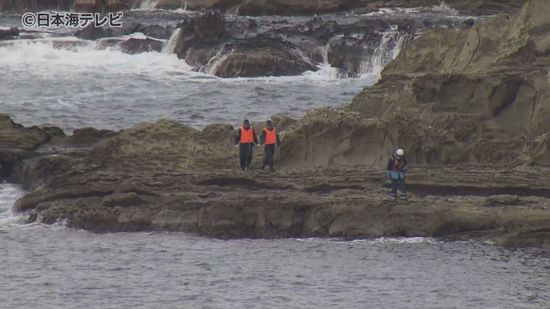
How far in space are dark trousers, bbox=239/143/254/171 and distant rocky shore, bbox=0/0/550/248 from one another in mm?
410

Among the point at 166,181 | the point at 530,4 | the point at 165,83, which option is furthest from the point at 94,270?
the point at 165,83

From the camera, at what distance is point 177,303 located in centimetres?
2412

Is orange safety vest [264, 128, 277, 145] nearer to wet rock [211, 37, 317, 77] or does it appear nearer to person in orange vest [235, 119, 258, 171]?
person in orange vest [235, 119, 258, 171]

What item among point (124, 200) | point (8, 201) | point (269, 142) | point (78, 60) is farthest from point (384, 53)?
point (124, 200)

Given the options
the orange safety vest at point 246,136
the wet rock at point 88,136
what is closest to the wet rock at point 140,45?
the wet rock at point 88,136

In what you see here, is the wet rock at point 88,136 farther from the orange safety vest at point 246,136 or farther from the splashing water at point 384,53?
the splashing water at point 384,53

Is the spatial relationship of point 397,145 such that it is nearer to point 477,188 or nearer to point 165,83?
point 477,188

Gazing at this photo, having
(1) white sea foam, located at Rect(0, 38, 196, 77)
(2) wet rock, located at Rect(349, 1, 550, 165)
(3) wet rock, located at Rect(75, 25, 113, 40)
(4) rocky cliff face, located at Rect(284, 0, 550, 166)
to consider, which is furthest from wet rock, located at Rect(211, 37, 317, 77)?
(4) rocky cliff face, located at Rect(284, 0, 550, 166)

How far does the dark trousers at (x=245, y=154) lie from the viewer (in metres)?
31.7

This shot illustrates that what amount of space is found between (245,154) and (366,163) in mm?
2498

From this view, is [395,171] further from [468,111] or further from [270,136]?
[468,111]

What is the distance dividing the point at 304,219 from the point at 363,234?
3.92 feet

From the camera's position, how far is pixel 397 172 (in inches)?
1147

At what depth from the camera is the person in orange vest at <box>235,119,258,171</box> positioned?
104 ft
